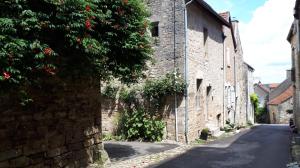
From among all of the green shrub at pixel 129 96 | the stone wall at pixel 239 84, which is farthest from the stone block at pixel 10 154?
the stone wall at pixel 239 84

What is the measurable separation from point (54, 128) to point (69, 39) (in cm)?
211

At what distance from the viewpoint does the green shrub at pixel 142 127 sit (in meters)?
14.5

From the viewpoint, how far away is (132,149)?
484 inches

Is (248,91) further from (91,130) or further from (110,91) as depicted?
(91,130)

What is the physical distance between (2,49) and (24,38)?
31.3 inches

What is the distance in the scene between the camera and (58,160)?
8039 millimetres

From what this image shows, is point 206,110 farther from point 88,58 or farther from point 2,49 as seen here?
point 2,49

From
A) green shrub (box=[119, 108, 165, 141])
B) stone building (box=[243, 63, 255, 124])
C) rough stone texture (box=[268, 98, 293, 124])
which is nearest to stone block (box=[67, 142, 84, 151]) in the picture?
green shrub (box=[119, 108, 165, 141])

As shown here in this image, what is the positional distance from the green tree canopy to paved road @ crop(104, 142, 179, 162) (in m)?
2.53

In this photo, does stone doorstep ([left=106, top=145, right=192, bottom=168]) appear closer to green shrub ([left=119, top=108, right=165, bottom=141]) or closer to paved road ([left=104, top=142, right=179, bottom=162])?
paved road ([left=104, top=142, right=179, bottom=162])

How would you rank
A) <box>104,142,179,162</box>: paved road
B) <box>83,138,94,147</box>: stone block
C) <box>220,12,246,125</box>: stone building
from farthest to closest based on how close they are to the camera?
<box>220,12,246,125</box>: stone building, <box>104,142,179,162</box>: paved road, <box>83,138,94,147</box>: stone block

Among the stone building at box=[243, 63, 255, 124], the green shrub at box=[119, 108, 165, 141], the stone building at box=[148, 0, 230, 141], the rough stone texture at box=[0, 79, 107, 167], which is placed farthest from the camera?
the stone building at box=[243, 63, 255, 124]

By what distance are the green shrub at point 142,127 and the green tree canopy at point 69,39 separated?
4772mm

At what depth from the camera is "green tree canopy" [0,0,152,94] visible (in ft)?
19.1
